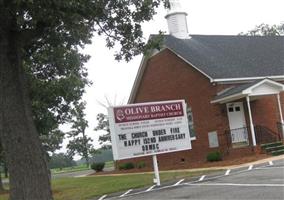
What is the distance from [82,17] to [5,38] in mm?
1896

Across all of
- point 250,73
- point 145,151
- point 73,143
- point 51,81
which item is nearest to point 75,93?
point 51,81

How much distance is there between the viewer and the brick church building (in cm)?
2875

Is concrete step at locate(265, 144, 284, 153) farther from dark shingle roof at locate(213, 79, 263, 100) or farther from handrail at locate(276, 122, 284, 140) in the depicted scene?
dark shingle roof at locate(213, 79, 263, 100)

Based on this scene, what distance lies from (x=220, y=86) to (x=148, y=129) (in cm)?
1134

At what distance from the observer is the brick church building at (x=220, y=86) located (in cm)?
2875

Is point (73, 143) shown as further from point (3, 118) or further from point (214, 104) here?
point (3, 118)

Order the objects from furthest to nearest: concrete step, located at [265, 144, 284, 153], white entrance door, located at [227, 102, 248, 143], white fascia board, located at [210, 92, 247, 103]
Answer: white entrance door, located at [227, 102, 248, 143] < white fascia board, located at [210, 92, 247, 103] < concrete step, located at [265, 144, 284, 153]

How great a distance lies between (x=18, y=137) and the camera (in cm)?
1141

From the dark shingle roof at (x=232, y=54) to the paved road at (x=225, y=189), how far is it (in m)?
13.1

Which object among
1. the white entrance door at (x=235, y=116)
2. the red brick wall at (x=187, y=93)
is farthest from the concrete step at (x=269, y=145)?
the red brick wall at (x=187, y=93)

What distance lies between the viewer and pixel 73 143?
6181cm

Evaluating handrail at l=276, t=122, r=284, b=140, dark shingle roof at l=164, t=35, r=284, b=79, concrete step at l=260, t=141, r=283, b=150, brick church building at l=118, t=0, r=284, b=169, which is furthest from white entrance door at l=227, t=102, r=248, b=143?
concrete step at l=260, t=141, r=283, b=150

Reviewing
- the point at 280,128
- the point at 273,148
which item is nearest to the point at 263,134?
the point at 280,128

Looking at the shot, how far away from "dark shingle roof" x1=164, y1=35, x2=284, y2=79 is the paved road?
43.1ft
